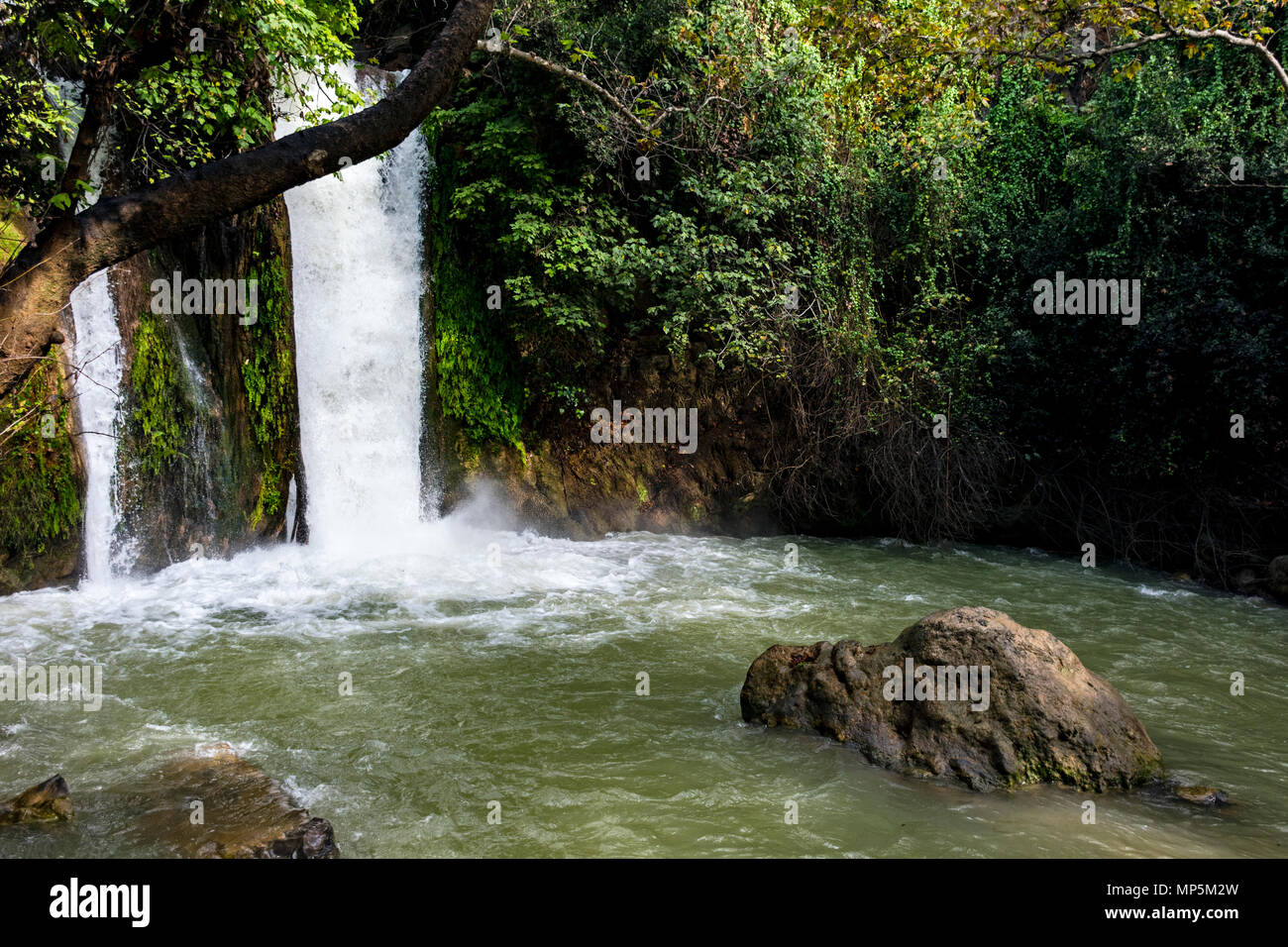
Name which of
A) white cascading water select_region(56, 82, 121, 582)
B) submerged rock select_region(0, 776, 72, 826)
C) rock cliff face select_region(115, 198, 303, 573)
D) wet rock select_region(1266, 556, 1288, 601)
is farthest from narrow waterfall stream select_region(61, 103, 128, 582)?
wet rock select_region(1266, 556, 1288, 601)

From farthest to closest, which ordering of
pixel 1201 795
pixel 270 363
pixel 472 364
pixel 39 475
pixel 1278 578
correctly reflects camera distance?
pixel 472 364 → pixel 270 363 → pixel 1278 578 → pixel 39 475 → pixel 1201 795

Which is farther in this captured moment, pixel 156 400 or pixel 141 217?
pixel 156 400

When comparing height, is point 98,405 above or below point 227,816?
above

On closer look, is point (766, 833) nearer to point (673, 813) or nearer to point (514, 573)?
point (673, 813)

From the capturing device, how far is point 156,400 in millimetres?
9820

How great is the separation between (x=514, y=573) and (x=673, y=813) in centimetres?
607

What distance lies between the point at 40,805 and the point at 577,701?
3224 mm

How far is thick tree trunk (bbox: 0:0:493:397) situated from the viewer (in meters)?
4.16

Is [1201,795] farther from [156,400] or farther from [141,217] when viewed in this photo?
[156,400]

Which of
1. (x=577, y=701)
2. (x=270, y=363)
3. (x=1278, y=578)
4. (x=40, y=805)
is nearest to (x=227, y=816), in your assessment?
(x=40, y=805)

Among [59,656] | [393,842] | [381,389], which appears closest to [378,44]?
[381,389]

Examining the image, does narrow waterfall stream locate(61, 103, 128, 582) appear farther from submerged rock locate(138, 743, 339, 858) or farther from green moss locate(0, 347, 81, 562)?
submerged rock locate(138, 743, 339, 858)

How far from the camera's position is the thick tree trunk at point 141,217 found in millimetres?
4164

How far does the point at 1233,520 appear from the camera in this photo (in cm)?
1083
